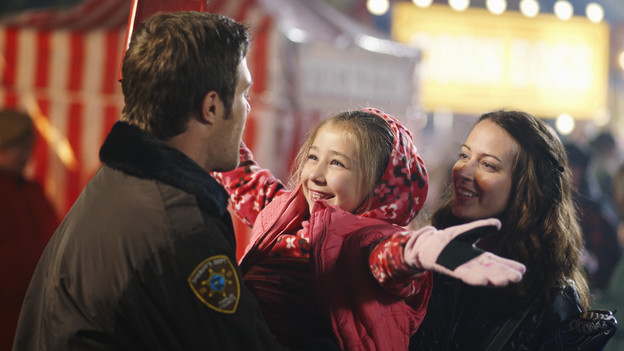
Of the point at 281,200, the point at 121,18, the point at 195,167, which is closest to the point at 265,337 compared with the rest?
the point at 195,167

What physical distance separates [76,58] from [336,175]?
427 centimetres

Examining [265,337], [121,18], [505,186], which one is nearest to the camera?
[265,337]

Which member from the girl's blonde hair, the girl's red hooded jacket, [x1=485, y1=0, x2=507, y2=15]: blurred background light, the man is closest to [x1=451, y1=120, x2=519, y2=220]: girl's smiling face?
the girl's red hooded jacket

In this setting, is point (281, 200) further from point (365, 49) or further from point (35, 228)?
point (365, 49)

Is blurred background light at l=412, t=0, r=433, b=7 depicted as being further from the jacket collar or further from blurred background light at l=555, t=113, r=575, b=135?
the jacket collar

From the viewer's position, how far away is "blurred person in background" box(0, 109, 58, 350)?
3.58 metres

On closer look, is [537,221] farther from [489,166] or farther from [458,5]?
[458,5]

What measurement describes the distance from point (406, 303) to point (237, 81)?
0.78 m

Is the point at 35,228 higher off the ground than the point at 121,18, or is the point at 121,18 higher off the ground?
the point at 121,18

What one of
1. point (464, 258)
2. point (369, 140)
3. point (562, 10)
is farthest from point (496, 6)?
point (464, 258)

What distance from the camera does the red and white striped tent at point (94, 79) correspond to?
548 centimetres

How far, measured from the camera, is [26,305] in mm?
1767

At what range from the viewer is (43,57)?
570 centimetres

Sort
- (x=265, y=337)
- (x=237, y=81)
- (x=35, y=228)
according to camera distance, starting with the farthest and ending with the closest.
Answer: (x=35, y=228)
(x=237, y=81)
(x=265, y=337)
